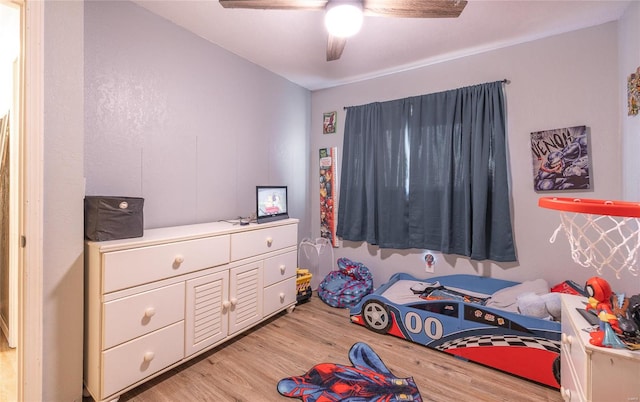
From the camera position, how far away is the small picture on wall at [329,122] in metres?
3.31

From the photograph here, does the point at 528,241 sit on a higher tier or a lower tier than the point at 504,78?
lower

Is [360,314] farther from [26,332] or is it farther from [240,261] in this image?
[26,332]

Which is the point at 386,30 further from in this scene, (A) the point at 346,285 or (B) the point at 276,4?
(A) the point at 346,285

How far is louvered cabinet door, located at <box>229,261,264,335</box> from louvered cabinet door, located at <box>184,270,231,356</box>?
0.05 meters

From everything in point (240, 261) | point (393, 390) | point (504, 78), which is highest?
point (504, 78)

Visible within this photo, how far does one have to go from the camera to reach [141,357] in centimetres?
158

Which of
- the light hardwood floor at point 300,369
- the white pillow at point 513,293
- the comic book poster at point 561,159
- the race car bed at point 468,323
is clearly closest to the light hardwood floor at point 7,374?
the light hardwood floor at point 300,369

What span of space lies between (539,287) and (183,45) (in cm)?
329

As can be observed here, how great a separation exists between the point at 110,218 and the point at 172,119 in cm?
92

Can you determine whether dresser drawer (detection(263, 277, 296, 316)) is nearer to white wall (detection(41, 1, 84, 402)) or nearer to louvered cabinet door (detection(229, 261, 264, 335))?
louvered cabinet door (detection(229, 261, 264, 335))

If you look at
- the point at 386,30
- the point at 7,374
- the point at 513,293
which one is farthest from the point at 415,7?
the point at 7,374

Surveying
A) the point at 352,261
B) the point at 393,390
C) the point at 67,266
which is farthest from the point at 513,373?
the point at 67,266

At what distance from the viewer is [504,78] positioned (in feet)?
7.88

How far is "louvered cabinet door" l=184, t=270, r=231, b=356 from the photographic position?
5.96 ft
